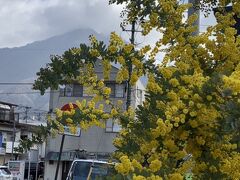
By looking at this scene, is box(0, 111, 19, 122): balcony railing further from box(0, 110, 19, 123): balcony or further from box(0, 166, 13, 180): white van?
box(0, 166, 13, 180): white van

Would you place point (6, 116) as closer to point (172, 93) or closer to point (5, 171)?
point (5, 171)

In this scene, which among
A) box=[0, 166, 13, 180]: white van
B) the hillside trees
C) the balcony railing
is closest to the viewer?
the hillside trees

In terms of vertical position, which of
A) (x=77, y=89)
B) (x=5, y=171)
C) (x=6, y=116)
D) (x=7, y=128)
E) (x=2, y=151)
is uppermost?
(x=77, y=89)

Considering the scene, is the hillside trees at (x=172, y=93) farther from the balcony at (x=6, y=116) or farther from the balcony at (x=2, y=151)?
the balcony at (x=6, y=116)

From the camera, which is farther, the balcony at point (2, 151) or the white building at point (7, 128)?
the white building at point (7, 128)

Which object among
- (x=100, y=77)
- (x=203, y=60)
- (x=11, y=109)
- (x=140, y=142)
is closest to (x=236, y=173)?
(x=140, y=142)

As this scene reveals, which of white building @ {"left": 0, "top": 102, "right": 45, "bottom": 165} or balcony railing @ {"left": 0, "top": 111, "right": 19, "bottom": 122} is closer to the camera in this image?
white building @ {"left": 0, "top": 102, "right": 45, "bottom": 165}

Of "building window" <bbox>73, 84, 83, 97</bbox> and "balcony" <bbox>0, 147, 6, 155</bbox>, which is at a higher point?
"building window" <bbox>73, 84, 83, 97</bbox>

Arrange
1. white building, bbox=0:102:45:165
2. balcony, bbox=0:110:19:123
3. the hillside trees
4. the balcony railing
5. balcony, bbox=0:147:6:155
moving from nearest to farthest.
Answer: the hillside trees → balcony, bbox=0:147:6:155 → white building, bbox=0:102:45:165 → balcony, bbox=0:110:19:123 → the balcony railing

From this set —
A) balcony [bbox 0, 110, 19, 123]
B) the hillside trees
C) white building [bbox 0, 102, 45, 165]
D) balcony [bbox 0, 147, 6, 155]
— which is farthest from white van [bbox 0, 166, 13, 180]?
the hillside trees

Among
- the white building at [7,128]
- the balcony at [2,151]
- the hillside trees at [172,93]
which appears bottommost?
the balcony at [2,151]

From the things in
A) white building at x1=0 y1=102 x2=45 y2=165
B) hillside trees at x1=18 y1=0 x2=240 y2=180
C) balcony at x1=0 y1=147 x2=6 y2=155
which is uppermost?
hillside trees at x1=18 y1=0 x2=240 y2=180

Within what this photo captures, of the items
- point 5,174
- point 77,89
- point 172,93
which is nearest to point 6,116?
point 5,174

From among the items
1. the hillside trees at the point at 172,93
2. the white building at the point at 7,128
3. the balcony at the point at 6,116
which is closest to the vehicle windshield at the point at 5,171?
the white building at the point at 7,128
